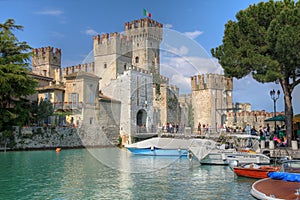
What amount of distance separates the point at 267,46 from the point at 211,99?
20.9 metres

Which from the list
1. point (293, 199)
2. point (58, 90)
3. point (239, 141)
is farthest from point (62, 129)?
point (293, 199)

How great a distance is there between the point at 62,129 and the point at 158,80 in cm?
1160

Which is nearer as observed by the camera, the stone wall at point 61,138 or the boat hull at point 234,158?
the boat hull at point 234,158

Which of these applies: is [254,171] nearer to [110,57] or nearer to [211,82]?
[211,82]

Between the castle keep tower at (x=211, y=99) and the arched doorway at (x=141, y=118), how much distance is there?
5.76 meters

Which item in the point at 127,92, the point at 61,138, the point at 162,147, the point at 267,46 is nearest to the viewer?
the point at 267,46

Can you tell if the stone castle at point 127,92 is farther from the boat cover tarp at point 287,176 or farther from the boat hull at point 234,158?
the boat cover tarp at point 287,176

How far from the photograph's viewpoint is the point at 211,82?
1454 inches

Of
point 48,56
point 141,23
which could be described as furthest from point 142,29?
point 48,56

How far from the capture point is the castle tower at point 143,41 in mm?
46094

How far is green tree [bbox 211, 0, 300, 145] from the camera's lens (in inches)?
593

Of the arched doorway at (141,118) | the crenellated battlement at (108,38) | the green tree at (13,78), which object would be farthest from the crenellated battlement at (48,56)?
the green tree at (13,78)

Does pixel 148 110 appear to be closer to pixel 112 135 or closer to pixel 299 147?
pixel 112 135

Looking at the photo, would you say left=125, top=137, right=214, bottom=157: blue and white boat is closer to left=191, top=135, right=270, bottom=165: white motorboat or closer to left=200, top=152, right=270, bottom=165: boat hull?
left=191, top=135, right=270, bottom=165: white motorboat
